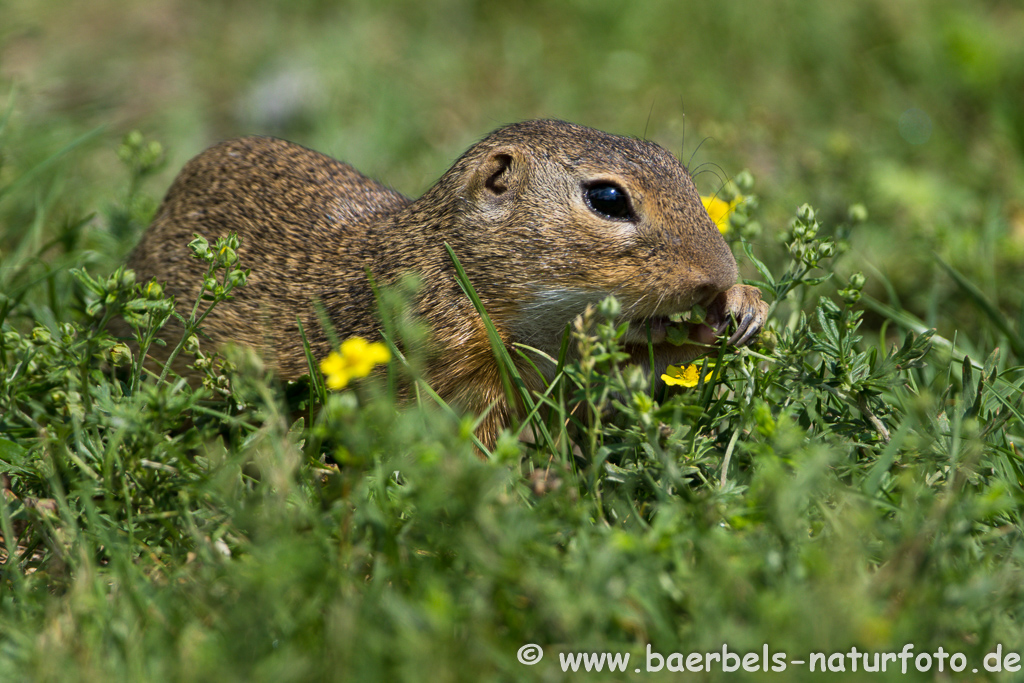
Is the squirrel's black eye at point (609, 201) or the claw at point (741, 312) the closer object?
the claw at point (741, 312)

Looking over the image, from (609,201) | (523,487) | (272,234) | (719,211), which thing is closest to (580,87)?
(719,211)

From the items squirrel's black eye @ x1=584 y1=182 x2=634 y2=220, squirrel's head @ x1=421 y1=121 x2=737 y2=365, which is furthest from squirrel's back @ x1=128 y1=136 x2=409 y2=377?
squirrel's black eye @ x1=584 y1=182 x2=634 y2=220

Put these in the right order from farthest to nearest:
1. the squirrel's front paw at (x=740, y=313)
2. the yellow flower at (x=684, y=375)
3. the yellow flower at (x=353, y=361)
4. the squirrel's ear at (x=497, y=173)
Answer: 1. the squirrel's ear at (x=497, y=173)
2. the squirrel's front paw at (x=740, y=313)
3. the yellow flower at (x=684, y=375)
4. the yellow flower at (x=353, y=361)

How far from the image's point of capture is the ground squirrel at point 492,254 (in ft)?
11.2

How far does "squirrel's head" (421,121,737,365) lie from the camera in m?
3.38

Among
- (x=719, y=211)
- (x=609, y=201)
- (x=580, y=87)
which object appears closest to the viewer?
(x=609, y=201)

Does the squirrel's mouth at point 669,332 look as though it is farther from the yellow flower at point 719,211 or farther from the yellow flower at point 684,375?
the yellow flower at point 719,211

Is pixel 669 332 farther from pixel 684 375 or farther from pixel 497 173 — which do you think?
pixel 497 173

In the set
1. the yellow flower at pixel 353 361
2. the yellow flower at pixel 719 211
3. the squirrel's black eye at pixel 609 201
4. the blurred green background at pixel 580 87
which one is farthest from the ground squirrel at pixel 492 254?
the blurred green background at pixel 580 87

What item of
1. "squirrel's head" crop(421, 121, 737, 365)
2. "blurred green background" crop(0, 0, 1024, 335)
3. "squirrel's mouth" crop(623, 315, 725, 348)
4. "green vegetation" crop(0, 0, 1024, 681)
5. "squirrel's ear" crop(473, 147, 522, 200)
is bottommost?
"green vegetation" crop(0, 0, 1024, 681)

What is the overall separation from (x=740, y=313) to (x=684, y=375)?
357 millimetres

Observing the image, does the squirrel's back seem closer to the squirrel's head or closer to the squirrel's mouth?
the squirrel's head

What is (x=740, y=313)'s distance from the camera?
343 centimetres

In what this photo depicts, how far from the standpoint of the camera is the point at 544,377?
11.6 feet
